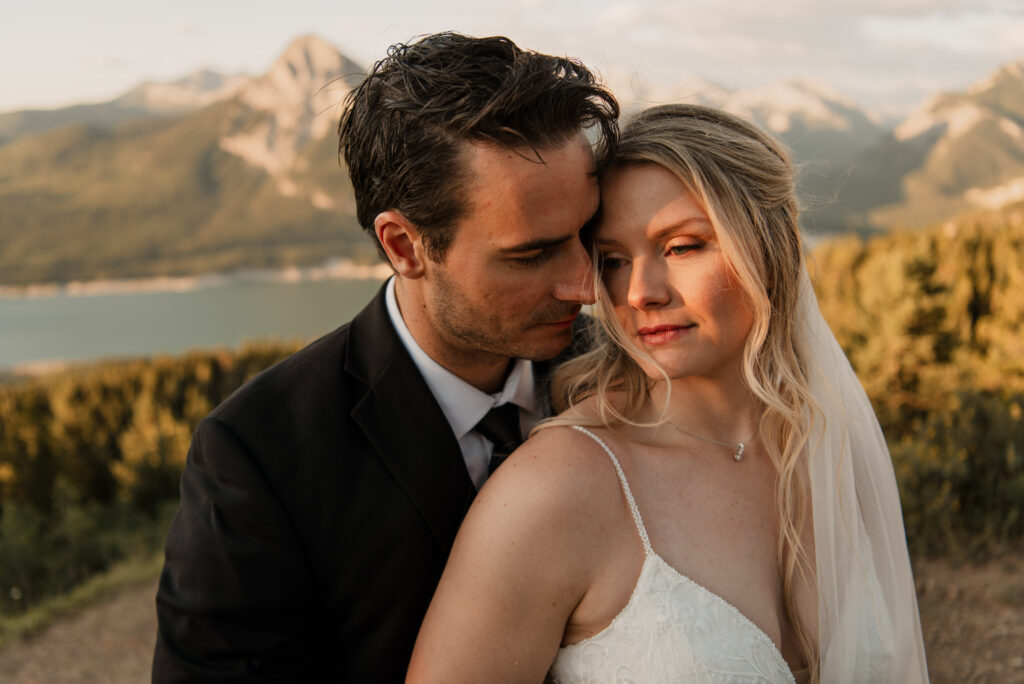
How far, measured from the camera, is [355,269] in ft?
295

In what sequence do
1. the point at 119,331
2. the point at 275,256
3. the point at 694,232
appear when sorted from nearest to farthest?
the point at 694,232 → the point at 119,331 → the point at 275,256

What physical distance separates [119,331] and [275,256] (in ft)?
102

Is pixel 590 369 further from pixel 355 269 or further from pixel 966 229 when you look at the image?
pixel 355 269

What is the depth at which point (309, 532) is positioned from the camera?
7.34 ft

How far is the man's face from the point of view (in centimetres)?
235

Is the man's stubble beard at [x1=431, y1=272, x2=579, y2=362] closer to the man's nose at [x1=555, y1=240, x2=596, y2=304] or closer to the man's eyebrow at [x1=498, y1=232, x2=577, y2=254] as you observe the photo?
the man's nose at [x1=555, y1=240, x2=596, y2=304]

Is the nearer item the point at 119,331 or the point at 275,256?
the point at 119,331

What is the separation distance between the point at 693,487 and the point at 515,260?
86 cm

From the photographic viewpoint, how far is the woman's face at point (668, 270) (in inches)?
90.1

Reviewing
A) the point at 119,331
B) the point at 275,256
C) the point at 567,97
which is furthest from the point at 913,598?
the point at 275,256

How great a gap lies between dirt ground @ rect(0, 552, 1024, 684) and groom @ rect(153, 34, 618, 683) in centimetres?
326

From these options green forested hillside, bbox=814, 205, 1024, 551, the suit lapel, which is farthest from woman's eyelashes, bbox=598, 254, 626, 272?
green forested hillside, bbox=814, 205, 1024, 551

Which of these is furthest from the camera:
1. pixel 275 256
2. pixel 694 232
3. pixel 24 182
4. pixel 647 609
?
pixel 24 182

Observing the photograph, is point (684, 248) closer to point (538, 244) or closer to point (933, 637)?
point (538, 244)
